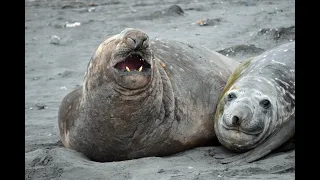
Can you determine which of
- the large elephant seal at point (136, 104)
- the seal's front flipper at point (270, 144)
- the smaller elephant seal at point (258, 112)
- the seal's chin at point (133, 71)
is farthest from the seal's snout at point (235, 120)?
the seal's chin at point (133, 71)

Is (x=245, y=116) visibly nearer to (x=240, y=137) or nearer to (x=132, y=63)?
(x=240, y=137)

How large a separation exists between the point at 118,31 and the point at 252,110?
6.83 metres

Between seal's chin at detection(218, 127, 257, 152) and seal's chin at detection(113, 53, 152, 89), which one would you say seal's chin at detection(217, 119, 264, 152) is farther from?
seal's chin at detection(113, 53, 152, 89)

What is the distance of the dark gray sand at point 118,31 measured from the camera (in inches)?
162

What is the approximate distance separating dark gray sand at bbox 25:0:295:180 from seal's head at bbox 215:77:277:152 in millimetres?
171

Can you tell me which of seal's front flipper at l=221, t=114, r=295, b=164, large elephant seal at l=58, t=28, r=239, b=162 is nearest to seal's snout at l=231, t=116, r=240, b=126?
seal's front flipper at l=221, t=114, r=295, b=164

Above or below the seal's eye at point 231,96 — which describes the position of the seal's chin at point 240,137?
below

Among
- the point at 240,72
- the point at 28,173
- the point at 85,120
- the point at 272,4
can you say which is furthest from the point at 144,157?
the point at 272,4

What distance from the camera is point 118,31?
36.1 feet

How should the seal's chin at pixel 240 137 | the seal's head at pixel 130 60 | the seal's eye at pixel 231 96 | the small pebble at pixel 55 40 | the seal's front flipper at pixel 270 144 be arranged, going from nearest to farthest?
the seal's head at pixel 130 60 < the seal's front flipper at pixel 270 144 < the seal's chin at pixel 240 137 < the seal's eye at pixel 231 96 < the small pebble at pixel 55 40

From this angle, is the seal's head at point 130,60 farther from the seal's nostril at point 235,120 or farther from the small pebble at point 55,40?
the small pebble at point 55,40

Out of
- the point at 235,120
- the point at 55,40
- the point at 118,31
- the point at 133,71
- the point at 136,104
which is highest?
the point at 133,71

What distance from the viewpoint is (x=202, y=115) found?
16.2ft

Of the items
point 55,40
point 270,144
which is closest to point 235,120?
point 270,144
